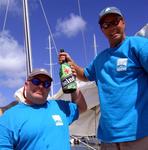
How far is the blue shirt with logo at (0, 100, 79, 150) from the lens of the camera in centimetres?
322

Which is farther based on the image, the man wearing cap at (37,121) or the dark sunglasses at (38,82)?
the dark sunglasses at (38,82)

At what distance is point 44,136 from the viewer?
10.8 ft

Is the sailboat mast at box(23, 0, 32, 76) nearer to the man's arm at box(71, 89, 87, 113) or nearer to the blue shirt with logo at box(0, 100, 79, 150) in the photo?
the man's arm at box(71, 89, 87, 113)

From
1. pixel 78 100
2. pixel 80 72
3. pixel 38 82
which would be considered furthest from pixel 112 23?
pixel 78 100

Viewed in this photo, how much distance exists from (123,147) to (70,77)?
0.91 m

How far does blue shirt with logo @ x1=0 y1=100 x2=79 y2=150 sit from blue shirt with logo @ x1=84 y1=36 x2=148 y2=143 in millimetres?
391

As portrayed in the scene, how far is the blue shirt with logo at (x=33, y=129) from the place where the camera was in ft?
10.6

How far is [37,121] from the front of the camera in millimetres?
3314

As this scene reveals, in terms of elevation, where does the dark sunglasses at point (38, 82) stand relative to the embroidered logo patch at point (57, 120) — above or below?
above

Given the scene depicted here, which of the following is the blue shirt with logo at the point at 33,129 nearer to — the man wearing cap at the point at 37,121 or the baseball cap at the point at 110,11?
the man wearing cap at the point at 37,121

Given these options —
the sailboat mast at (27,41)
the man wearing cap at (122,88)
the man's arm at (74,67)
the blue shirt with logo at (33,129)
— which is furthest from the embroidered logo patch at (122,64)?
the sailboat mast at (27,41)

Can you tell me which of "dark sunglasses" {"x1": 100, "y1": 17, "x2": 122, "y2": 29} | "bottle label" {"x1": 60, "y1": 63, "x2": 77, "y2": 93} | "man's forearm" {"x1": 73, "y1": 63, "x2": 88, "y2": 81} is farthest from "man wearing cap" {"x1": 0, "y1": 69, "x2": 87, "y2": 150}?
"dark sunglasses" {"x1": 100, "y1": 17, "x2": 122, "y2": 29}

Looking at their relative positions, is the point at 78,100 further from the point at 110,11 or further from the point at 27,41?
the point at 27,41

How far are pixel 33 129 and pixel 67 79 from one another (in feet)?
2.17
